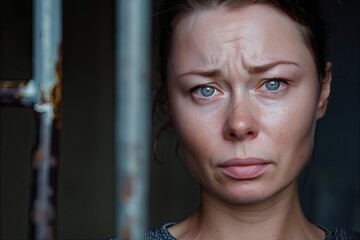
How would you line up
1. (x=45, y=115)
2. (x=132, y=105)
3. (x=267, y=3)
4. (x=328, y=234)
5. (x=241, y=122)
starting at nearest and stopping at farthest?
(x=132, y=105)
(x=45, y=115)
(x=241, y=122)
(x=267, y=3)
(x=328, y=234)

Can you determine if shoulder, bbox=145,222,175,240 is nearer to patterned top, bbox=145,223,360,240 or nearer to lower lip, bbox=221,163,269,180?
patterned top, bbox=145,223,360,240

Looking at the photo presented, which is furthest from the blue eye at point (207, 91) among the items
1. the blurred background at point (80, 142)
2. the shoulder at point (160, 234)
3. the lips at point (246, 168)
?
the blurred background at point (80, 142)

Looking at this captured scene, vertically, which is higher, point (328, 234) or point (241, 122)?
point (241, 122)

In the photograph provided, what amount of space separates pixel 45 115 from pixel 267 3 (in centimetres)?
59

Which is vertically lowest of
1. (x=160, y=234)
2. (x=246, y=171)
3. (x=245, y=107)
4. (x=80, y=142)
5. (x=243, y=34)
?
(x=80, y=142)

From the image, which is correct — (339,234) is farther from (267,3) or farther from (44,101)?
(44,101)

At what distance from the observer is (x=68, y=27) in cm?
392

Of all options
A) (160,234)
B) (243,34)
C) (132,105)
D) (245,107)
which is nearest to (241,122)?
(245,107)

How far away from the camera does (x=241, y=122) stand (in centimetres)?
120

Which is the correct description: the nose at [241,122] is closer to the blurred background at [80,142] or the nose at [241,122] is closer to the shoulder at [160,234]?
the shoulder at [160,234]

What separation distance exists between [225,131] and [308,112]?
6.5 inches

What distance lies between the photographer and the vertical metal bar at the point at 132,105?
0.74m

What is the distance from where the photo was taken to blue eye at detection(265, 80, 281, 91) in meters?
1.27

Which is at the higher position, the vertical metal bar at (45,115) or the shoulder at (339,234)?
the vertical metal bar at (45,115)
